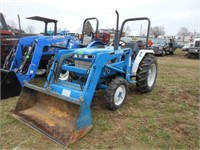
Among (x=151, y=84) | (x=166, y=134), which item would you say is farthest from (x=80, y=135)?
(x=151, y=84)

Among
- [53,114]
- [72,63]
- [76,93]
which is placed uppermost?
[72,63]

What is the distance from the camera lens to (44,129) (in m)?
2.99

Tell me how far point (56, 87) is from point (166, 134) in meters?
2.01

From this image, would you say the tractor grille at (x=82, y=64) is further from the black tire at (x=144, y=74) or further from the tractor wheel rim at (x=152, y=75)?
the tractor wheel rim at (x=152, y=75)

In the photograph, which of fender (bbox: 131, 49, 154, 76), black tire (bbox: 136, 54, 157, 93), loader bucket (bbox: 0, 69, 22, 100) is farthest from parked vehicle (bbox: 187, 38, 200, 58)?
loader bucket (bbox: 0, 69, 22, 100)

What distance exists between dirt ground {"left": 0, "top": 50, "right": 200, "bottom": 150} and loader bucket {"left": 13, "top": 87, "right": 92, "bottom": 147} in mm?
94

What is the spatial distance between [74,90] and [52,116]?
567mm

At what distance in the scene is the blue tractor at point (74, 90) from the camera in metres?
2.93

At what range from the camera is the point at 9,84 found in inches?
173

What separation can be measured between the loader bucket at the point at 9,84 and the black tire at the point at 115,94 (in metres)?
2.18

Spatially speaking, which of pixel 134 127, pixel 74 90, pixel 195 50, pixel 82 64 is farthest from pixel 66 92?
pixel 195 50

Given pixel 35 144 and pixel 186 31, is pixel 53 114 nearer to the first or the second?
pixel 35 144

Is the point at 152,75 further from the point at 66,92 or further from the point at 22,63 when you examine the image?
the point at 22,63

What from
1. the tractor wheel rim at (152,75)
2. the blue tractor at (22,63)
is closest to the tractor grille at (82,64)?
the blue tractor at (22,63)
